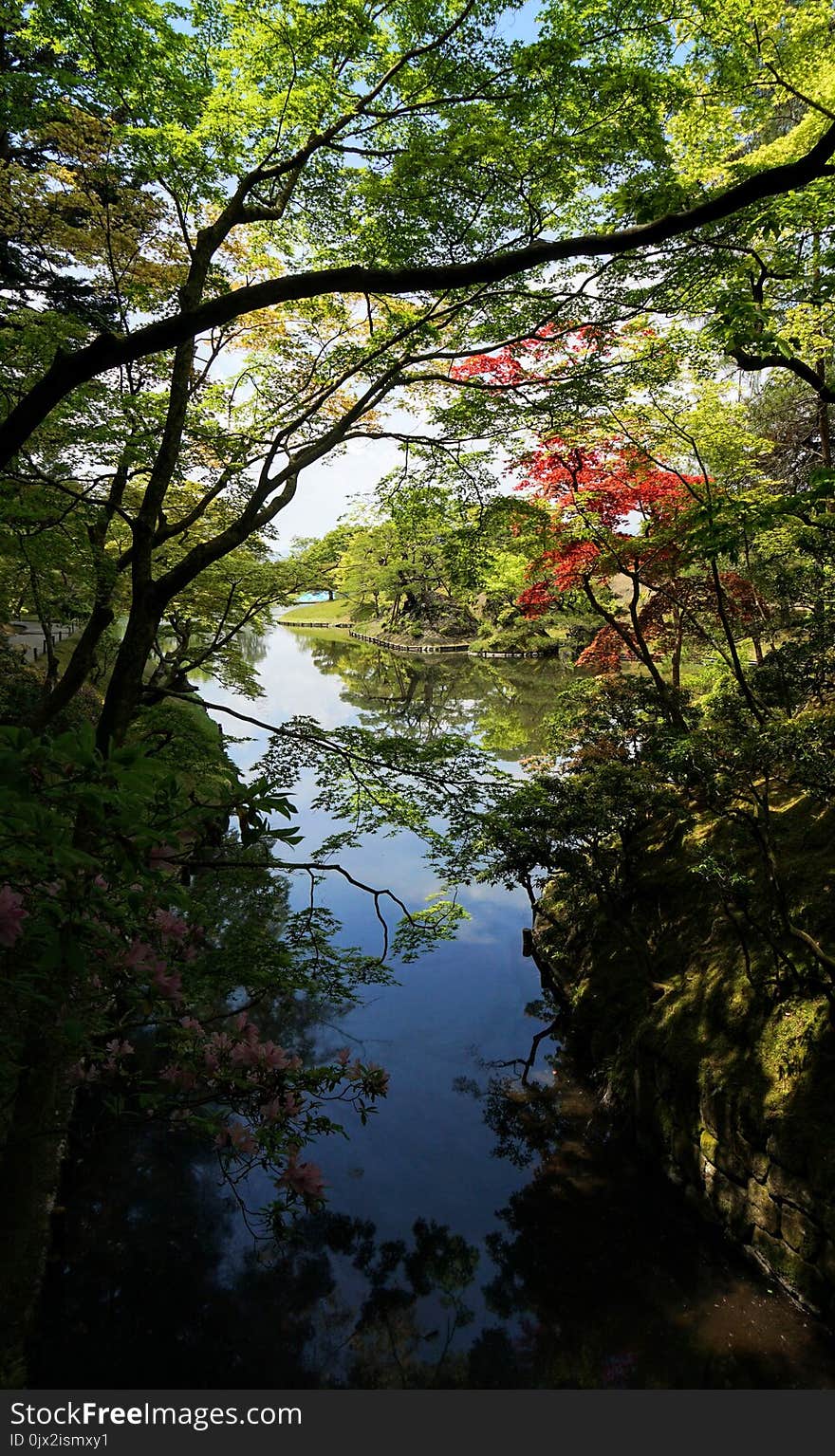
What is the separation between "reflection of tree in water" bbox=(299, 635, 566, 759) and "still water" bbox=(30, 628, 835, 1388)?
935cm

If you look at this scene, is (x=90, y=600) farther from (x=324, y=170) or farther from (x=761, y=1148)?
(x=761, y=1148)

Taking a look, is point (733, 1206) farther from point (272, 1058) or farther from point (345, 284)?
point (345, 284)

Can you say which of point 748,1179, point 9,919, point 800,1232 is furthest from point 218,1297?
point 9,919

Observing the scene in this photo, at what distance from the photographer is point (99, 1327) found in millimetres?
4691

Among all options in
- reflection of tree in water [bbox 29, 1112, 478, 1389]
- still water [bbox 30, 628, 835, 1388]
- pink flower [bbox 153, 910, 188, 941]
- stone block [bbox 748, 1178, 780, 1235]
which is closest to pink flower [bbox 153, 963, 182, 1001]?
pink flower [bbox 153, 910, 188, 941]

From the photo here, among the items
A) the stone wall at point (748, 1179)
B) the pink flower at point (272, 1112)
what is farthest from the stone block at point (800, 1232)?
the pink flower at point (272, 1112)

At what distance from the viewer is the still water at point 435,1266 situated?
4.49m

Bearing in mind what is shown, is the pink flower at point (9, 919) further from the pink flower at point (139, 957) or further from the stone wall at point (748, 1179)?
the stone wall at point (748, 1179)

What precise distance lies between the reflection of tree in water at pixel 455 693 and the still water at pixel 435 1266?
9.35m

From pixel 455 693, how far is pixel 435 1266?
22.4 meters

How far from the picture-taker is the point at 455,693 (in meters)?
27.0

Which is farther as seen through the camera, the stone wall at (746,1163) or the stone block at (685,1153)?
the stone block at (685,1153)

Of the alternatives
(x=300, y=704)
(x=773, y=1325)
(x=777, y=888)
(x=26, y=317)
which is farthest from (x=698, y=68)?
(x=300, y=704)

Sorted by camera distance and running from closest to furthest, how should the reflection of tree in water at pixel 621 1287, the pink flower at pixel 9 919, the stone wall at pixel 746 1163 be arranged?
the pink flower at pixel 9 919
the reflection of tree in water at pixel 621 1287
the stone wall at pixel 746 1163
